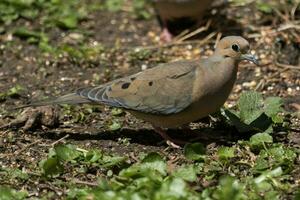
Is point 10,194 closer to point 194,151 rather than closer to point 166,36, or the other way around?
point 194,151

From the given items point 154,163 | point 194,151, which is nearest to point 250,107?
point 194,151

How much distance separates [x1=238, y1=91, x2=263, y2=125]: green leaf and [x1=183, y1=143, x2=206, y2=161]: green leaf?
524mm

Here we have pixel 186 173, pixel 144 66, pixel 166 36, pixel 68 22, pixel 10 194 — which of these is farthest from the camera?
pixel 68 22

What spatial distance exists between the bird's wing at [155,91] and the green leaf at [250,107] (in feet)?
1.50

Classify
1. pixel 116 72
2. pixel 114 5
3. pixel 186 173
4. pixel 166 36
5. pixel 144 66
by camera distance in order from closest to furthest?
1. pixel 186 173
2. pixel 116 72
3. pixel 144 66
4. pixel 166 36
5. pixel 114 5

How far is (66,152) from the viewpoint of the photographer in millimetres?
4316

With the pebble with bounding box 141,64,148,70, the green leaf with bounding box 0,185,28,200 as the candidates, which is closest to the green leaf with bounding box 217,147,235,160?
the green leaf with bounding box 0,185,28,200

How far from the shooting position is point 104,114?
5.23m

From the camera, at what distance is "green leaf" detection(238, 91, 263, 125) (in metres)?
4.75

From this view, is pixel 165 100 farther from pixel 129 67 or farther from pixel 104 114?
pixel 129 67

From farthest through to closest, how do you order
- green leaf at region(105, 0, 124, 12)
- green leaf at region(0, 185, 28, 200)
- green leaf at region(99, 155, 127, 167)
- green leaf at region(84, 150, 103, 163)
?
green leaf at region(105, 0, 124, 12), green leaf at region(84, 150, 103, 163), green leaf at region(99, 155, 127, 167), green leaf at region(0, 185, 28, 200)

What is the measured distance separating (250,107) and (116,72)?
152 cm

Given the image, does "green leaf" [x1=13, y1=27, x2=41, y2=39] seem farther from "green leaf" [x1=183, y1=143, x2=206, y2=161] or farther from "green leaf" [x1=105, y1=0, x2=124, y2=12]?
"green leaf" [x1=183, y1=143, x2=206, y2=161]

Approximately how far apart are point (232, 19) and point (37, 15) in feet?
5.98
